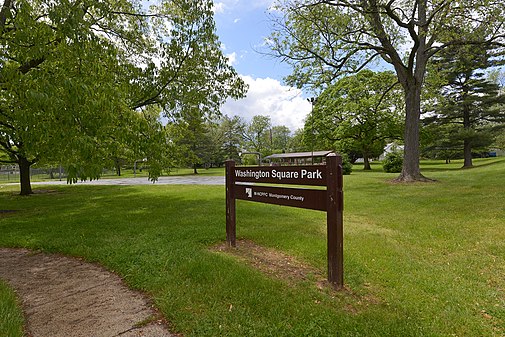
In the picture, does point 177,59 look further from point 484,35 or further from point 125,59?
point 484,35

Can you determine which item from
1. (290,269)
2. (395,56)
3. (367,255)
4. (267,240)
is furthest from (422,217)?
(395,56)

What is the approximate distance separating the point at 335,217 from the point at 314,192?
394mm

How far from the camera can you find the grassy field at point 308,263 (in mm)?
2684

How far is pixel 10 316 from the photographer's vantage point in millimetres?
2795

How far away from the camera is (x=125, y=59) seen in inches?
393

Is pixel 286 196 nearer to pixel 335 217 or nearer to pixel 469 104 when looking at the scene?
pixel 335 217

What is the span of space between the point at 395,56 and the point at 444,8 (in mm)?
2751

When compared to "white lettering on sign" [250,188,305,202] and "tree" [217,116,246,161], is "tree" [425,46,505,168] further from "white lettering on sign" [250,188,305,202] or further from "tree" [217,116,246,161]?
"tree" [217,116,246,161]

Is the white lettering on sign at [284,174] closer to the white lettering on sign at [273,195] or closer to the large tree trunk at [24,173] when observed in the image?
the white lettering on sign at [273,195]

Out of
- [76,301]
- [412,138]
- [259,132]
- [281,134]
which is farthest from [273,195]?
[281,134]

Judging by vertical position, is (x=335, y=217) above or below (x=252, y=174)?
below

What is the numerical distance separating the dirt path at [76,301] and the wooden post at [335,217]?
1805 millimetres

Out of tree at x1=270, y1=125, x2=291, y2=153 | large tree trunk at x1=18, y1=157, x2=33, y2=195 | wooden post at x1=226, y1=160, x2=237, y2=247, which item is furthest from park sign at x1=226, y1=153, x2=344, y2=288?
tree at x1=270, y1=125, x2=291, y2=153

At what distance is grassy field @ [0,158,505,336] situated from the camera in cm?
268
